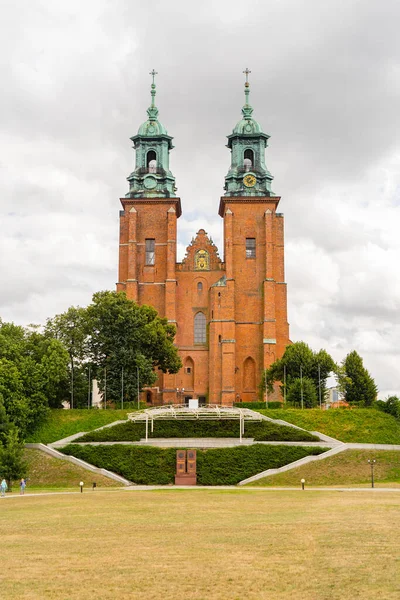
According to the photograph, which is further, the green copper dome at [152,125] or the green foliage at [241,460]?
the green copper dome at [152,125]

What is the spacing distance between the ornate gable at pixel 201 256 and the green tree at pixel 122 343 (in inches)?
476

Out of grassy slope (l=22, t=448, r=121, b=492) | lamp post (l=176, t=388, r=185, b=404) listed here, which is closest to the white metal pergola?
grassy slope (l=22, t=448, r=121, b=492)

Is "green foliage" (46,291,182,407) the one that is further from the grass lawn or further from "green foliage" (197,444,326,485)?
the grass lawn

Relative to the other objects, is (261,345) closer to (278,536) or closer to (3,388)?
(3,388)

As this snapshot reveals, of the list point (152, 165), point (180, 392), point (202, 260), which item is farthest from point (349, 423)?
point (152, 165)

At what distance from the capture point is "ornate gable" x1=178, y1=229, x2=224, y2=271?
73.9 metres

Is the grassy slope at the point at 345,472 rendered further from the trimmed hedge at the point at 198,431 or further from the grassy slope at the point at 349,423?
the trimmed hedge at the point at 198,431

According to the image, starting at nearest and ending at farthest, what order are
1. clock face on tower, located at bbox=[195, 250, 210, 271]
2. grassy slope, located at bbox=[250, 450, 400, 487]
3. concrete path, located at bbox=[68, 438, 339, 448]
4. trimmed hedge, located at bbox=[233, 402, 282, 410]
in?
grassy slope, located at bbox=[250, 450, 400, 487]
concrete path, located at bbox=[68, 438, 339, 448]
trimmed hedge, located at bbox=[233, 402, 282, 410]
clock face on tower, located at bbox=[195, 250, 210, 271]

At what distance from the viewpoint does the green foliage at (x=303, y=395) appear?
6225 centimetres

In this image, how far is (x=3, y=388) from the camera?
51906 millimetres

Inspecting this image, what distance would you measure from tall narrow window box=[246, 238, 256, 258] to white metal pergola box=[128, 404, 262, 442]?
24.0 m

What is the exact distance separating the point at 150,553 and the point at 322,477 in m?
31.3

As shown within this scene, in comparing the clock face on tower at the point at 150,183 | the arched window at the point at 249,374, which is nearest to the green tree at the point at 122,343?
the arched window at the point at 249,374

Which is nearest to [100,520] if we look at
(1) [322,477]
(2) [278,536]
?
(2) [278,536]
